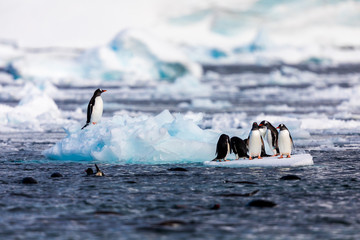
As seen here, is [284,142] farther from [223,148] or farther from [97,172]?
[97,172]

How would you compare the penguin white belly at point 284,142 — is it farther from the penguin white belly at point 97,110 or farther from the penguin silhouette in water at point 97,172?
the penguin white belly at point 97,110

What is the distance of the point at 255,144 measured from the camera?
1352 cm

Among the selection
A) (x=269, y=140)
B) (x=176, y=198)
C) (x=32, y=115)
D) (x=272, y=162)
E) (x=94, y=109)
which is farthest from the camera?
(x=32, y=115)

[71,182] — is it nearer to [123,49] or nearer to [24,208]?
[24,208]

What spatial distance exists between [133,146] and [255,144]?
2702 millimetres

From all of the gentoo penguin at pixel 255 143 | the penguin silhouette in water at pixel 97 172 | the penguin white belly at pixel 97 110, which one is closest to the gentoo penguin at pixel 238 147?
the gentoo penguin at pixel 255 143

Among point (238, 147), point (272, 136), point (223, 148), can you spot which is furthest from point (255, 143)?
point (272, 136)

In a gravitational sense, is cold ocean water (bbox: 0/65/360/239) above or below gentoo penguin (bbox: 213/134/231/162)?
below

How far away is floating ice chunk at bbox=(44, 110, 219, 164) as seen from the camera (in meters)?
14.2

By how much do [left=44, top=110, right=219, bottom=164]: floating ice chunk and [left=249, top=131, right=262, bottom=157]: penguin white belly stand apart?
1083 mm

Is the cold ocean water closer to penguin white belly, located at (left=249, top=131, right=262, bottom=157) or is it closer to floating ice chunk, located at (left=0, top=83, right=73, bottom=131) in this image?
penguin white belly, located at (left=249, top=131, right=262, bottom=157)

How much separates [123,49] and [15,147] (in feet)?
105

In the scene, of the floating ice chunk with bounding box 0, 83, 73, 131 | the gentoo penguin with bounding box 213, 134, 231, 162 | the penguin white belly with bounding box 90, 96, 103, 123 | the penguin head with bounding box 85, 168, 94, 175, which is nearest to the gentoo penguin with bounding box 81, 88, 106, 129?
the penguin white belly with bounding box 90, 96, 103, 123

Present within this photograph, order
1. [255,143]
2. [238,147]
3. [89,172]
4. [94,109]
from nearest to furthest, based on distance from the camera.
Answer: [89,172], [255,143], [238,147], [94,109]
